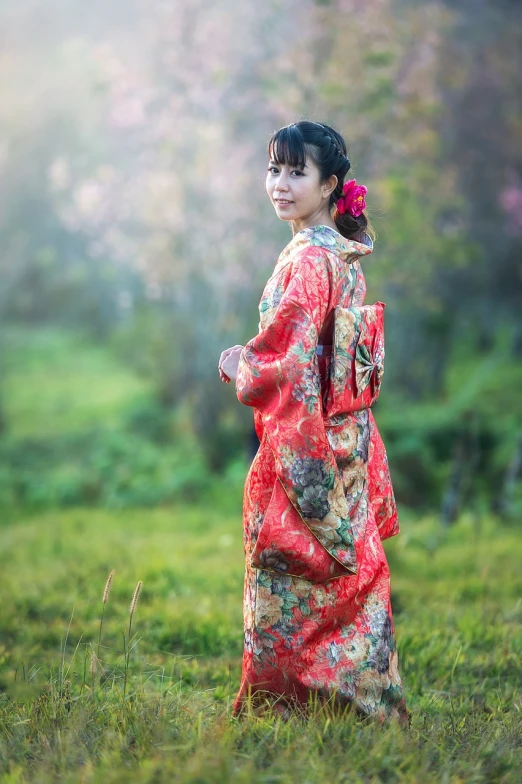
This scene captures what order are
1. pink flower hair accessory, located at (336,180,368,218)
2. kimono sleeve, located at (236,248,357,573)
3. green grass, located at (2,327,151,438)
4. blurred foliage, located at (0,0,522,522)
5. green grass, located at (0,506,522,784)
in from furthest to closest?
green grass, located at (2,327,151,438), blurred foliage, located at (0,0,522,522), pink flower hair accessory, located at (336,180,368,218), kimono sleeve, located at (236,248,357,573), green grass, located at (0,506,522,784)

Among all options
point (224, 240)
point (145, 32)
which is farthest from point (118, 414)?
point (145, 32)

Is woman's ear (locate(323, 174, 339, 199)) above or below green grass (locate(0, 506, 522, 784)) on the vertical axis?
above

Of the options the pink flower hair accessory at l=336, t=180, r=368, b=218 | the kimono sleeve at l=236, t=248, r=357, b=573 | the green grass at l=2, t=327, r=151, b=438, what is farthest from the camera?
the green grass at l=2, t=327, r=151, b=438

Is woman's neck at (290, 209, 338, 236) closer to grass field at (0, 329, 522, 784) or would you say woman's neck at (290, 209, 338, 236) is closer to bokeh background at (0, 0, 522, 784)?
bokeh background at (0, 0, 522, 784)

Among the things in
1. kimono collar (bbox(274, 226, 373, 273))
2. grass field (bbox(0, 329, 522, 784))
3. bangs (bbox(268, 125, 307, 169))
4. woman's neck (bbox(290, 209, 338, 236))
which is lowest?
grass field (bbox(0, 329, 522, 784))

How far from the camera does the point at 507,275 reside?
11273 millimetres

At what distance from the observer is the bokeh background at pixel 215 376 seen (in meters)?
2.28

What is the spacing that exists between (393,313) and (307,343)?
9023mm

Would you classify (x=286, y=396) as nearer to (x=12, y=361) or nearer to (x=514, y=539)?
(x=514, y=539)

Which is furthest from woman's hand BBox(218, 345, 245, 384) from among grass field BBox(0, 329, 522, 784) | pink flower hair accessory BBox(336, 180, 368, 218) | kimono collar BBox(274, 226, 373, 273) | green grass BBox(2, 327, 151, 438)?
green grass BBox(2, 327, 151, 438)

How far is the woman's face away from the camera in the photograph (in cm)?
242

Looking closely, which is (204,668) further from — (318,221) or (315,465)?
(318,221)

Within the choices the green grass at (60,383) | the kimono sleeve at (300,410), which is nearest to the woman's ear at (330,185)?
the kimono sleeve at (300,410)

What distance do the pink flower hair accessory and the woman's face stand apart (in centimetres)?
5
